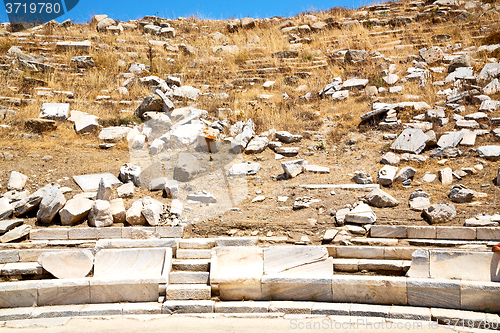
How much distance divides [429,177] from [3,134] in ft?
28.2

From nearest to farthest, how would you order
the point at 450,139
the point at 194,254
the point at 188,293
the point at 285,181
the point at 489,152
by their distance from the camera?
the point at 188,293 → the point at 194,254 → the point at 489,152 → the point at 285,181 → the point at 450,139

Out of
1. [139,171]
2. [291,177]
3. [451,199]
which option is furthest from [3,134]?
[451,199]

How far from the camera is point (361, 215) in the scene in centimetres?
559

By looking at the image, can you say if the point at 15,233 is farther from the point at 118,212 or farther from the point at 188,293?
the point at 188,293

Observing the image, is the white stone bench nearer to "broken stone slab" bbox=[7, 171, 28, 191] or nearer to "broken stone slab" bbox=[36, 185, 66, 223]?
"broken stone slab" bbox=[36, 185, 66, 223]

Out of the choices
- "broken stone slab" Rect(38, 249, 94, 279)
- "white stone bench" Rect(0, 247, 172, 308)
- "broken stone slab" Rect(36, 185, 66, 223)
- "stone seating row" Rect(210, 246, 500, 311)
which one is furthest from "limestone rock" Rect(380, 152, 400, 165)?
"broken stone slab" Rect(36, 185, 66, 223)

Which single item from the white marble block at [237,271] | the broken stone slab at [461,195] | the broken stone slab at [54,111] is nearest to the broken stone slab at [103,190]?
the white marble block at [237,271]

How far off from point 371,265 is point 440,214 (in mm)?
1319

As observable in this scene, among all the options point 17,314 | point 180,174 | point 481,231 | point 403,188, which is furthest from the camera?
point 180,174

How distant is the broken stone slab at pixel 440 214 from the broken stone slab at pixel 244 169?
3272 mm

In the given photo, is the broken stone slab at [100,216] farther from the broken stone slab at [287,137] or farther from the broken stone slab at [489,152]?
the broken stone slab at [489,152]

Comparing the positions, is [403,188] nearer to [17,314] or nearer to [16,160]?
[17,314]

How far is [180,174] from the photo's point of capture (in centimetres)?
712

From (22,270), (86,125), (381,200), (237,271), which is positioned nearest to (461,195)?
(381,200)
